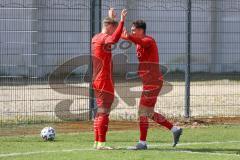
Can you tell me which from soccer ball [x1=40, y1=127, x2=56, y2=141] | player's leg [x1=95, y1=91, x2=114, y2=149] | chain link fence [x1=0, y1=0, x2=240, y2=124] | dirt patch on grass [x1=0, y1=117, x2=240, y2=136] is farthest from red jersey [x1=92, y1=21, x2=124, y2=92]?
chain link fence [x1=0, y1=0, x2=240, y2=124]

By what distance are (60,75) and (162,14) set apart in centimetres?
291

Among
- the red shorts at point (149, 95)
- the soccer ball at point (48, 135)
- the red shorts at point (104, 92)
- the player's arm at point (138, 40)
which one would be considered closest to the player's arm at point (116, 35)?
the player's arm at point (138, 40)

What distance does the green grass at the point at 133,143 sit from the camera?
1109cm

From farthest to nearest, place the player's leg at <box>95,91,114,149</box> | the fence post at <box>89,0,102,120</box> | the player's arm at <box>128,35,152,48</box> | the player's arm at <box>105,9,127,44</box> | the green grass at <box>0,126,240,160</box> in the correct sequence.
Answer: the fence post at <box>89,0,102,120</box> < the player's leg at <box>95,91,114,149</box> < the player's arm at <box>128,35,152,48</box> < the player's arm at <box>105,9,127,44</box> < the green grass at <box>0,126,240,160</box>

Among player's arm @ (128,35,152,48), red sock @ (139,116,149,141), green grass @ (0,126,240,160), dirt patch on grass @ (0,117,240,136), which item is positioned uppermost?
player's arm @ (128,35,152,48)

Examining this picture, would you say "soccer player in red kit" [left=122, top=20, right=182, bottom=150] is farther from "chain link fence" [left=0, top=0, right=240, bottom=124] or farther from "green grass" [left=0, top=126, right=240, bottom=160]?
"chain link fence" [left=0, top=0, right=240, bottom=124]

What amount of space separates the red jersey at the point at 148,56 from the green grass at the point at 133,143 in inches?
47.9

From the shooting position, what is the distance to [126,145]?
41.5ft

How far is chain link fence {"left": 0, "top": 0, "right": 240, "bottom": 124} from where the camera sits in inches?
657

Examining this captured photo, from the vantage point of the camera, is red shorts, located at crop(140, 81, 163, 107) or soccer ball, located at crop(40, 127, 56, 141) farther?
soccer ball, located at crop(40, 127, 56, 141)

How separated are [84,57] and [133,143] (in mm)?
4831

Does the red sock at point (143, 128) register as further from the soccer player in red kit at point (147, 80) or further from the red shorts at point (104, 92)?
the red shorts at point (104, 92)

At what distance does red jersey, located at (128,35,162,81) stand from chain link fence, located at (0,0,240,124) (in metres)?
4.25

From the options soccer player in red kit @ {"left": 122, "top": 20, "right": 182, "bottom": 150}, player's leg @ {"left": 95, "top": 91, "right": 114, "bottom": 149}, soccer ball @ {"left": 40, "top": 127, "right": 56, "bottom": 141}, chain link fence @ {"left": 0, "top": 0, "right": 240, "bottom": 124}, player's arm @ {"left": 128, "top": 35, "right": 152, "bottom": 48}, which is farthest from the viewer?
chain link fence @ {"left": 0, "top": 0, "right": 240, "bottom": 124}
